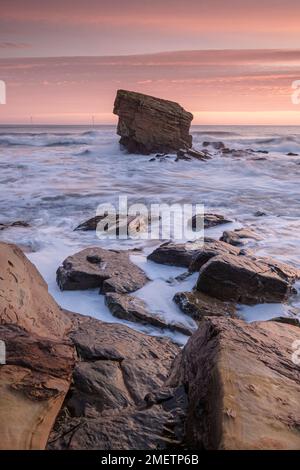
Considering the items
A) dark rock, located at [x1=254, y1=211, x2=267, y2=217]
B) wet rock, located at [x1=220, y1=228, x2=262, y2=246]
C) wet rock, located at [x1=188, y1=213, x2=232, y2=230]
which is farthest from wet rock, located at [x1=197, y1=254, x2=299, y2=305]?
dark rock, located at [x1=254, y1=211, x2=267, y2=217]

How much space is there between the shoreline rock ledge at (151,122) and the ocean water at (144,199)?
119 centimetres

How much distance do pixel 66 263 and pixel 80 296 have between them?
0.75 meters

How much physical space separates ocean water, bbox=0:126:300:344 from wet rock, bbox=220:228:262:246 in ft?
0.68

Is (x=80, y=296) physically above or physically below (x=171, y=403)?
below

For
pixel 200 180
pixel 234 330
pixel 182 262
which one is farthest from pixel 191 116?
pixel 234 330

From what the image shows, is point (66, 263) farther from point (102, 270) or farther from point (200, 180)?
point (200, 180)

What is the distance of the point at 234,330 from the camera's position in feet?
10.5

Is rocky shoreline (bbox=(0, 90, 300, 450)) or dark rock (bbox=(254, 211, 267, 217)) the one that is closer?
rocky shoreline (bbox=(0, 90, 300, 450))

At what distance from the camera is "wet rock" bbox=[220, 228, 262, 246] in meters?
7.76

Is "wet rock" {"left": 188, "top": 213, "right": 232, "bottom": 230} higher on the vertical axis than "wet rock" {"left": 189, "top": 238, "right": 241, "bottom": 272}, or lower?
lower

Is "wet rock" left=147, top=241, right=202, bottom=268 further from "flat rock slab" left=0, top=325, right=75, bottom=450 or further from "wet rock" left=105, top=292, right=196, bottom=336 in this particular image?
"flat rock slab" left=0, top=325, right=75, bottom=450

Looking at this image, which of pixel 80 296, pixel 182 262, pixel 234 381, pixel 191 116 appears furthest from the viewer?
pixel 191 116

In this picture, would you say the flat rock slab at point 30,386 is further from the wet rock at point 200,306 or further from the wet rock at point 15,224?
the wet rock at point 15,224

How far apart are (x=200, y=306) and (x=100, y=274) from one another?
1.44 meters
